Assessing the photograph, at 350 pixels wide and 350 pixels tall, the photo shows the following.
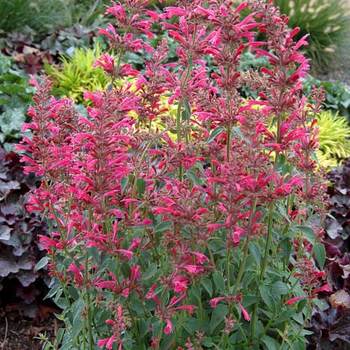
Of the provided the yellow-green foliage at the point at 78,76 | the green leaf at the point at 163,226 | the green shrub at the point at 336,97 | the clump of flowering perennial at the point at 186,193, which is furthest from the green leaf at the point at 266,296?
the green shrub at the point at 336,97

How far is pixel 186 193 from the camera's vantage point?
1.64 meters

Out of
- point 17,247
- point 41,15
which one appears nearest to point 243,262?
point 17,247

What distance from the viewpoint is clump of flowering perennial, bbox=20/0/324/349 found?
168 cm

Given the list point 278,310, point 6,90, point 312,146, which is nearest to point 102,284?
point 278,310

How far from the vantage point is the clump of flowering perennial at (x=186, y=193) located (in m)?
1.68

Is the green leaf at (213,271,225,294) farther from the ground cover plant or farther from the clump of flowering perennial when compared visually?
the ground cover plant

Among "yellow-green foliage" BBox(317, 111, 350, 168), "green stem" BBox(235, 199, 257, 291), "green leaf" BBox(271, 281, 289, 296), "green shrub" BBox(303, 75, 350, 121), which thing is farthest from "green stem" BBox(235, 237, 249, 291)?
"green shrub" BBox(303, 75, 350, 121)

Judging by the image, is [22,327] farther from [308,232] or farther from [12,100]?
[308,232]

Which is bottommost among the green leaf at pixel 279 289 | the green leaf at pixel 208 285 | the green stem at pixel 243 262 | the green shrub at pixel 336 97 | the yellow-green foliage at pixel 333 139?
the green shrub at pixel 336 97

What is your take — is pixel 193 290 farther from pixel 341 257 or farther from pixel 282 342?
pixel 341 257

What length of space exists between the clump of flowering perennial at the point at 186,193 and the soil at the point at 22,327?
1.16 metres

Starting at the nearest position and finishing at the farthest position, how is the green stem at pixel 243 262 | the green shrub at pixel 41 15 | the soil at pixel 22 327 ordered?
the green stem at pixel 243 262 < the soil at pixel 22 327 < the green shrub at pixel 41 15

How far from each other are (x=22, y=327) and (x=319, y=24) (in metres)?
4.94

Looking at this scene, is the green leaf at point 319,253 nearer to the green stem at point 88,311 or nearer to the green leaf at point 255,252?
the green leaf at point 255,252
